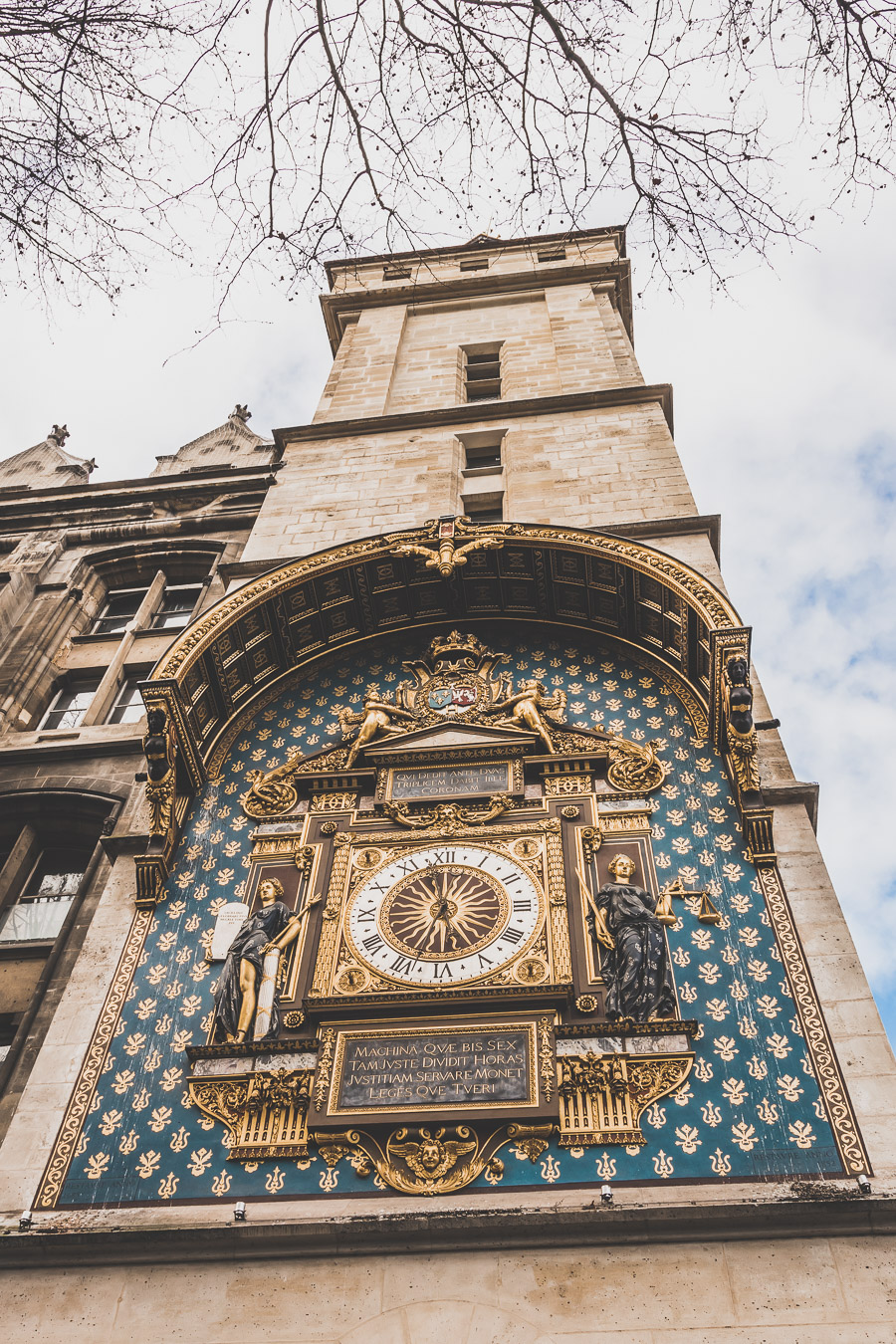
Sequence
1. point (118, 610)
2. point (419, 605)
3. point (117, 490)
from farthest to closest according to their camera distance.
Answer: point (117, 490) → point (118, 610) → point (419, 605)

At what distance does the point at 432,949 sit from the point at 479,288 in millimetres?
19746

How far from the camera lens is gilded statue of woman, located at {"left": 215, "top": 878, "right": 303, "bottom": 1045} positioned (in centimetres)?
1081

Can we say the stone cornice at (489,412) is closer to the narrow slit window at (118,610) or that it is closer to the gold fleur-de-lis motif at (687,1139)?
the narrow slit window at (118,610)

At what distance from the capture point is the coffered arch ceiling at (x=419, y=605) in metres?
14.0

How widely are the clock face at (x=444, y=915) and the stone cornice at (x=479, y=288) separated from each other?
1809 centimetres

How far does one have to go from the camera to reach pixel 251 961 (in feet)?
37.0

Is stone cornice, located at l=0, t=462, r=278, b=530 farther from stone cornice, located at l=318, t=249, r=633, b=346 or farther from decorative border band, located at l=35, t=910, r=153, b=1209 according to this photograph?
decorative border band, located at l=35, t=910, r=153, b=1209

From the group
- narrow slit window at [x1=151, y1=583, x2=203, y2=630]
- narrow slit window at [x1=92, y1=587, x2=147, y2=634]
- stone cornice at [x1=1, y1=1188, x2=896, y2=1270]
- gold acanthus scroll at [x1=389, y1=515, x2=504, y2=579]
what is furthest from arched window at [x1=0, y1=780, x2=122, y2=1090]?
gold acanthus scroll at [x1=389, y1=515, x2=504, y2=579]

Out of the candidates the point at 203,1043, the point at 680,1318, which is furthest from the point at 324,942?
the point at 680,1318

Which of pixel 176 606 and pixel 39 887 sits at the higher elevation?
pixel 176 606

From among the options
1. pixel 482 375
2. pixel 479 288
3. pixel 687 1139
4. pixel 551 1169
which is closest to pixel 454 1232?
pixel 551 1169

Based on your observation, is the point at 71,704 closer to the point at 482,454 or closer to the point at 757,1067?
the point at 482,454

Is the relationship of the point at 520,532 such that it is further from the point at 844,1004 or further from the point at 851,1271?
the point at 851,1271

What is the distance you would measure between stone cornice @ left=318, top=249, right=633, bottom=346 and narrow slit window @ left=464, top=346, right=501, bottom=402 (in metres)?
2.65
